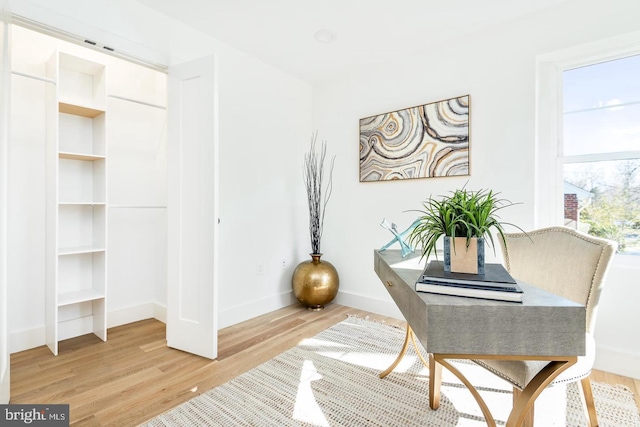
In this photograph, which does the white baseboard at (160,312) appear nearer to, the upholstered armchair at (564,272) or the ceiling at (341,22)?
the ceiling at (341,22)

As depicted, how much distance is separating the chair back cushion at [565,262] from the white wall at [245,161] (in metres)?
2.14

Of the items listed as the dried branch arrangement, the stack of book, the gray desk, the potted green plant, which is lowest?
the gray desk

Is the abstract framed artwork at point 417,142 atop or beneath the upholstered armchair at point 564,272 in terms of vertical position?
atop

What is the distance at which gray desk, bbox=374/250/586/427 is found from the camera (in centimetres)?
83

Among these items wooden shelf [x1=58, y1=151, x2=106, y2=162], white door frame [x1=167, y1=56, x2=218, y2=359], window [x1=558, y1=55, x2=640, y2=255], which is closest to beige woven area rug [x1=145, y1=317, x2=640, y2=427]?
white door frame [x1=167, y1=56, x2=218, y2=359]

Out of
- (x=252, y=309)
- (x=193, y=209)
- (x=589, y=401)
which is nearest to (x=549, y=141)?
(x=589, y=401)

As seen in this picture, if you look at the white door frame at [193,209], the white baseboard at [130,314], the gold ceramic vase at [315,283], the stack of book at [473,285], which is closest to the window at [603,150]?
the stack of book at [473,285]

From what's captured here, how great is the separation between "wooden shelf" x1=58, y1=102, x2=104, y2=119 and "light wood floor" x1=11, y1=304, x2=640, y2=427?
1.80m

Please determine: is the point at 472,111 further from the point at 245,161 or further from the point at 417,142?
the point at 245,161

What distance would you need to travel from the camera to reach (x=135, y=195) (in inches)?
117

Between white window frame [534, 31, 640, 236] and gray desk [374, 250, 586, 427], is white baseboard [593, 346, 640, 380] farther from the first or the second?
gray desk [374, 250, 586, 427]

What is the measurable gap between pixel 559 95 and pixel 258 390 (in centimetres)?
284

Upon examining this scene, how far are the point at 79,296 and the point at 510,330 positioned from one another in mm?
2874

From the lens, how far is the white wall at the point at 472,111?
220 centimetres
